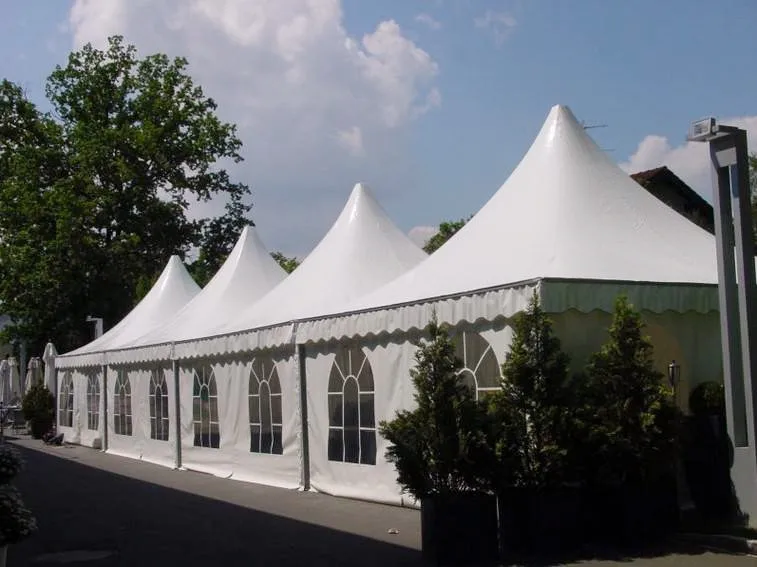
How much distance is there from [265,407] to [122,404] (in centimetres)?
881

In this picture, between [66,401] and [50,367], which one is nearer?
[66,401]

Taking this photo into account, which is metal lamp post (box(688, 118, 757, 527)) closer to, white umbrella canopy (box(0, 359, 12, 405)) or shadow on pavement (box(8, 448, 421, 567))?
shadow on pavement (box(8, 448, 421, 567))

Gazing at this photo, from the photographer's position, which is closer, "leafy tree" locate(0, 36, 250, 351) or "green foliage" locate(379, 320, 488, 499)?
"green foliage" locate(379, 320, 488, 499)

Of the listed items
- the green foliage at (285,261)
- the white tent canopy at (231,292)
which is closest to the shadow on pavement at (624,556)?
the white tent canopy at (231,292)

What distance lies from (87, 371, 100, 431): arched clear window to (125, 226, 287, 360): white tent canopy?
479 cm

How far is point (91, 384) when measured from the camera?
24562 mm

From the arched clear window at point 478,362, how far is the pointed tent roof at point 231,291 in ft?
27.6

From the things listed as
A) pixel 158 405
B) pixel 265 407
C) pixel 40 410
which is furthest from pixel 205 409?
pixel 40 410

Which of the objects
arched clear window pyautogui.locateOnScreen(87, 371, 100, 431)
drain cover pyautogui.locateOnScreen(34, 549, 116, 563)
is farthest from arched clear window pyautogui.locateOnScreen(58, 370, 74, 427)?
drain cover pyautogui.locateOnScreen(34, 549, 116, 563)

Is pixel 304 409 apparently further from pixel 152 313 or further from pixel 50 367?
pixel 50 367

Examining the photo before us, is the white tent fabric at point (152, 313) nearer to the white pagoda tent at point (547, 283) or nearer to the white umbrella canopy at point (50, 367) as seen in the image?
the white umbrella canopy at point (50, 367)

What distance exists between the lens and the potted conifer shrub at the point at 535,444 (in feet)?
25.4

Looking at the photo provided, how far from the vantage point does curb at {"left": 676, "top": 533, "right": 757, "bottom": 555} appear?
25.1 feet

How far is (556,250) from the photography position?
9539mm
